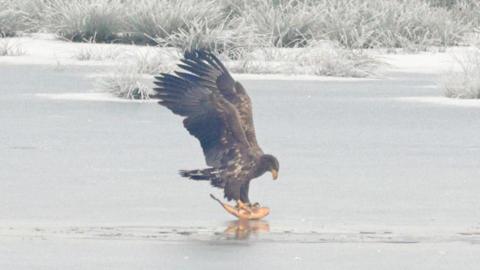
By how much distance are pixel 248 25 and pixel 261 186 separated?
15.7 metres

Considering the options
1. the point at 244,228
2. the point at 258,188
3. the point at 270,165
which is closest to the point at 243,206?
the point at 244,228

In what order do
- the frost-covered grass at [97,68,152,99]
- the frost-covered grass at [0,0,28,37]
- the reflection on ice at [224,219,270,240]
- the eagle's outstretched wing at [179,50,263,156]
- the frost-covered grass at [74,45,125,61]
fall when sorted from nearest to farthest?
the reflection on ice at [224,219,270,240] < the eagle's outstretched wing at [179,50,263,156] < the frost-covered grass at [97,68,152,99] < the frost-covered grass at [74,45,125,61] < the frost-covered grass at [0,0,28,37]

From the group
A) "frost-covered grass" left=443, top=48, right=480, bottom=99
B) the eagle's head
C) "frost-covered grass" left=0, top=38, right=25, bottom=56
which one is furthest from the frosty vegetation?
the eagle's head

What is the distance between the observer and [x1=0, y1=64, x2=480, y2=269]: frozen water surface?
356 inches

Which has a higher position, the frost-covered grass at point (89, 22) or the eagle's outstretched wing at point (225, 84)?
the eagle's outstretched wing at point (225, 84)

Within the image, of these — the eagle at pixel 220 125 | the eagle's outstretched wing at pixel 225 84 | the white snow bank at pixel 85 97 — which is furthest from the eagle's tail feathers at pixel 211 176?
the white snow bank at pixel 85 97

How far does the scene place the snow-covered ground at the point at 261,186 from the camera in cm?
905

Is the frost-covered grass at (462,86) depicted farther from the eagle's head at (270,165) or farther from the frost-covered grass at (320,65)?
the eagle's head at (270,165)

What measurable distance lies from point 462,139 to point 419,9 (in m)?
13.7

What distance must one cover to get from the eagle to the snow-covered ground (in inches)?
10.7

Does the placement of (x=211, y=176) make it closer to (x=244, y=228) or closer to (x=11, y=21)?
(x=244, y=228)

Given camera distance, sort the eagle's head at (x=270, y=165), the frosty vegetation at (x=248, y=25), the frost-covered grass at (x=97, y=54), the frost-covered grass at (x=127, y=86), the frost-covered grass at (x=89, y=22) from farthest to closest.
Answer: the frost-covered grass at (x=89, y=22), the frosty vegetation at (x=248, y=25), the frost-covered grass at (x=97, y=54), the frost-covered grass at (x=127, y=86), the eagle's head at (x=270, y=165)

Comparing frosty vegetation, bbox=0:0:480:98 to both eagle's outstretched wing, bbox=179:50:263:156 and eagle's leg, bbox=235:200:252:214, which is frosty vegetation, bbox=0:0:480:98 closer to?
eagle's outstretched wing, bbox=179:50:263:156

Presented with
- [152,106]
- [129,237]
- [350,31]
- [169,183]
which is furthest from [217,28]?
[129,237]
